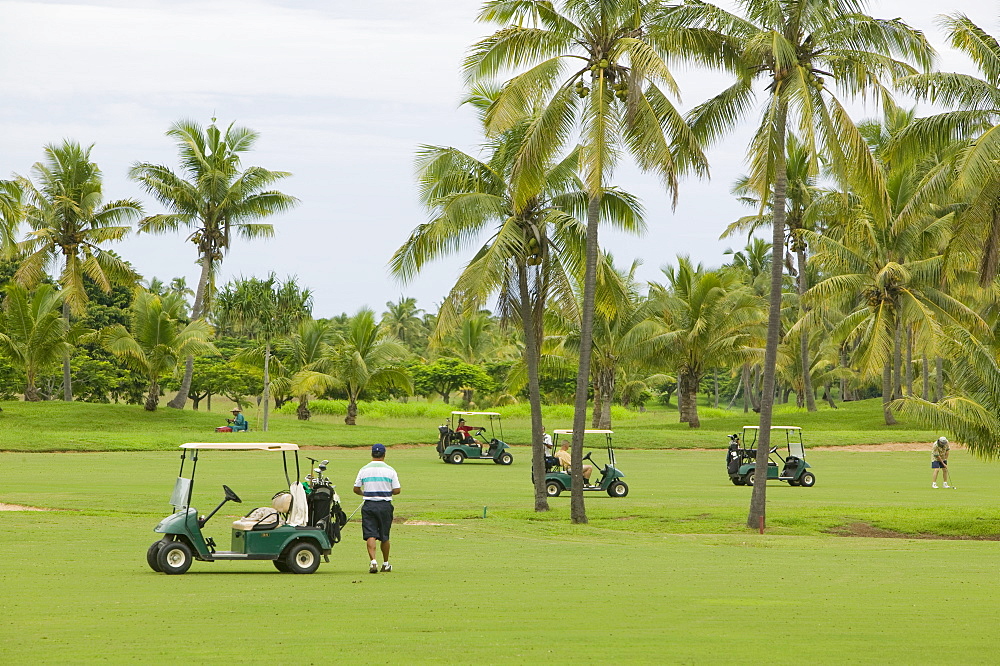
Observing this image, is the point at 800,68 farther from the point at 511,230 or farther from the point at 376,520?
the point at 376,520

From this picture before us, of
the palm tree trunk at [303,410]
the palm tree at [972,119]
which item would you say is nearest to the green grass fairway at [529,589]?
the palm tree at [972,119]

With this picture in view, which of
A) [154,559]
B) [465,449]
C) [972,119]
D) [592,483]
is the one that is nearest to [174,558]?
[154,559]

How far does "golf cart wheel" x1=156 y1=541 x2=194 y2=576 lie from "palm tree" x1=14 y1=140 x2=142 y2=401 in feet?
148

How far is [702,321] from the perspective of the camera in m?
53.8

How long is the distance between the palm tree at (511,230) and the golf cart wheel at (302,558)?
1018 centimetres

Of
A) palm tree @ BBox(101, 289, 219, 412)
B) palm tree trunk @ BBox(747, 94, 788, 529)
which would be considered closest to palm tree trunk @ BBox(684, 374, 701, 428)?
palm tree @ BBox(101, 289, 219, 412)

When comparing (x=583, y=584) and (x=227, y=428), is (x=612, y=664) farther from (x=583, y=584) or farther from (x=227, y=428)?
(x=227, y=428)

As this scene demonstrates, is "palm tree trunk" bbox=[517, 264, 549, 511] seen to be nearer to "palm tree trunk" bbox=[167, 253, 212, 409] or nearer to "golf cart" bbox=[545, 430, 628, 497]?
"golf cart" bbox=[545, 430, 628, 497]

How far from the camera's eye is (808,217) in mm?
56844

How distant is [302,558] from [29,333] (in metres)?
42.6

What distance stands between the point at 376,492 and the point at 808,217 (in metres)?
48.4

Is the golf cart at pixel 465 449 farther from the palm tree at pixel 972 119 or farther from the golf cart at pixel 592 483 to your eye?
the palm tree at pixel 972 119

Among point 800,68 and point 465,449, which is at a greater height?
point 800,68

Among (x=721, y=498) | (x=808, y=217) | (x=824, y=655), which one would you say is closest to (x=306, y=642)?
(x=824, y=655)
